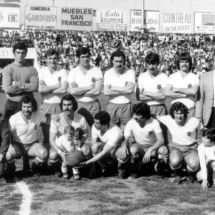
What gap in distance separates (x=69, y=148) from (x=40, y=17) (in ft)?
71.0

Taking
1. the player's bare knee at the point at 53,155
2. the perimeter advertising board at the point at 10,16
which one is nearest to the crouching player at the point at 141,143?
the player's bare knee at the point at 53,155

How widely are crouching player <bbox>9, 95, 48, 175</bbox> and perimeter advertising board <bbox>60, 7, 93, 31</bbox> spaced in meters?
20.2

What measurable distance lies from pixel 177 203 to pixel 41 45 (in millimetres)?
27298

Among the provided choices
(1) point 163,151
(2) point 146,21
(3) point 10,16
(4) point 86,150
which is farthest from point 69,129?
(3) point 10,16

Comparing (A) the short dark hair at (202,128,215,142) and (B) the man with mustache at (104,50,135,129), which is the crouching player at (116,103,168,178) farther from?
(A) the short dark hair at (202,128,215,142)

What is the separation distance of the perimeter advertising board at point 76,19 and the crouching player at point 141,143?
20.4m

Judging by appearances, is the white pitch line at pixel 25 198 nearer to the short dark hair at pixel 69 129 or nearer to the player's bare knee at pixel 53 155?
the player's bare knee at pixel 53 155

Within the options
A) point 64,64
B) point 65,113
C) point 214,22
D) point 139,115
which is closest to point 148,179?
point 139,115

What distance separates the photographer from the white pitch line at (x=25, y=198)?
5.18 meters

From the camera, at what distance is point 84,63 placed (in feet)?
23.7

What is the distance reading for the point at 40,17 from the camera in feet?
90.0

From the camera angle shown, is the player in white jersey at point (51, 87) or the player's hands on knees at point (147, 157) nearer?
the player's hands on knees at point (147, 157)

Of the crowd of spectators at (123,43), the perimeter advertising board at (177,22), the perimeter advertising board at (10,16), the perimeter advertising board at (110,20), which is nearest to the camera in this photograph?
the perimeter advertising board at (177,22)

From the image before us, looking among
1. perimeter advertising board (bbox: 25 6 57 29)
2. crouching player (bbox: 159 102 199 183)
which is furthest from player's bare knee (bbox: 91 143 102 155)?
perimeter advertising board (bbox: 25 6 57 29)
